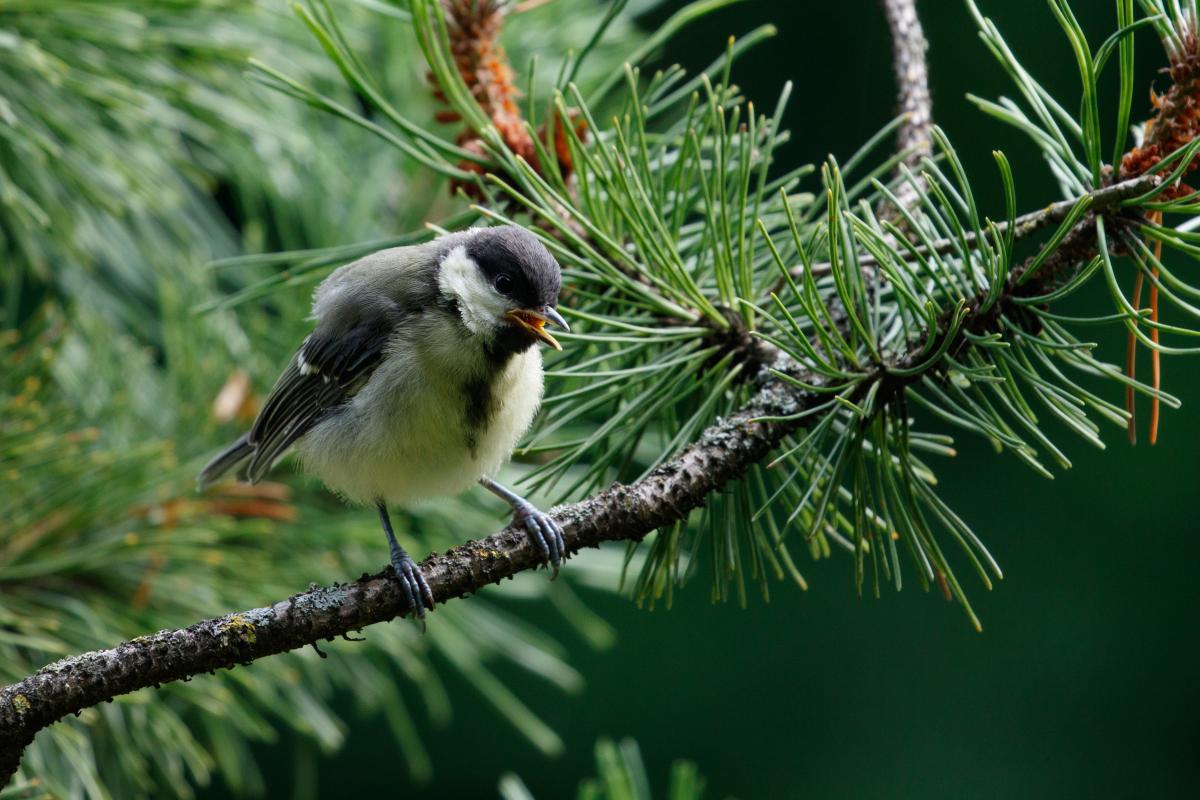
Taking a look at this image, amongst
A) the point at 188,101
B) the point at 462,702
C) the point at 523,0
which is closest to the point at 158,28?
the point at 188,101

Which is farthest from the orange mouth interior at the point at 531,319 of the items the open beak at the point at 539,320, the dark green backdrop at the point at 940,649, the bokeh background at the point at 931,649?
the dark green backdrop at the point at 940,649

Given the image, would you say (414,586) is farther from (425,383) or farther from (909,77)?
(909,77)

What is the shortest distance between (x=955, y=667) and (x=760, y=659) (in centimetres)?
59

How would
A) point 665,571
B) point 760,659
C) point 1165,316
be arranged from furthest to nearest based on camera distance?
point 760,659 < point 1165,316 < point 665,571

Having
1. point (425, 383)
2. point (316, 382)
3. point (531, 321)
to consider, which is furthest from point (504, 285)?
point (316, 382)

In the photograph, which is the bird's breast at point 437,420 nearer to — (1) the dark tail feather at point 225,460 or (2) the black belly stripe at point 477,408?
(2) the black belly stripe at point 477,408

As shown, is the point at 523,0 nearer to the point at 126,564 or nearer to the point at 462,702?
the point at 126,564

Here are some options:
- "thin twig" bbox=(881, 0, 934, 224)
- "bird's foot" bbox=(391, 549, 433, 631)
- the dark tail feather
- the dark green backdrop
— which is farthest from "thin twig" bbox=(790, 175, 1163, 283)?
the dark green backdrop

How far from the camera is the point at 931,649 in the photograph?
3.49m

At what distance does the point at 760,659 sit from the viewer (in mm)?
3627

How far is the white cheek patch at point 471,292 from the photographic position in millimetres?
1318

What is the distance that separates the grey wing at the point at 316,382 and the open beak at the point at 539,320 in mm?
246

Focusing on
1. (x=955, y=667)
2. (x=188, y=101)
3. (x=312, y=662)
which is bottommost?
(x=955, y=667)

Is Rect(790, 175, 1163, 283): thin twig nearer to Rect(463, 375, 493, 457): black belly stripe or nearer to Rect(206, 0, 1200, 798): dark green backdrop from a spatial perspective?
Rect(463, 375, 493, 457): black belly stripe
